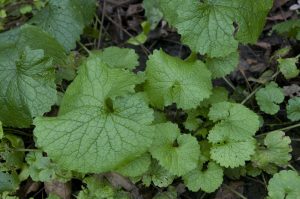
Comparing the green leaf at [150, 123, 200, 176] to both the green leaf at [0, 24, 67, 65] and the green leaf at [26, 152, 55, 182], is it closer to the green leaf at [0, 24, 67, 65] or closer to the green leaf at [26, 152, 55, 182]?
the green leaf at [26, 152, 55, 182]

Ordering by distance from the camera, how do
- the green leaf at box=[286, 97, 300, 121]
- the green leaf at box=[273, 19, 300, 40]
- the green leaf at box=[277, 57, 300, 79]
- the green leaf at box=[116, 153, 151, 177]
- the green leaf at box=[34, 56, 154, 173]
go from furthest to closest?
the green leaf at box=[273, 19, 300, 40] → the green leaf at box=[277, 57, 300, 79] → the green leaf at box=[286, 97, 300, 121] → the green leaf at box=[116, 153, 151, 177] → the green leaf at box=[34, 56, 154, 173]

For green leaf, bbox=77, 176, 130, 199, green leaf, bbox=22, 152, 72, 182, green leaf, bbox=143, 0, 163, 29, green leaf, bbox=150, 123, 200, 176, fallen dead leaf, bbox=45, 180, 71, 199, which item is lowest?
fallen dead leaf, bbox=45, 180, 71, 199

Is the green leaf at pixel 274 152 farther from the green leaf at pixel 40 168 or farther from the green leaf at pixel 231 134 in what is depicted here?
the green leaf at pixel 40 168

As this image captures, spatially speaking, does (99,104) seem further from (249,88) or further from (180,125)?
(249,88)

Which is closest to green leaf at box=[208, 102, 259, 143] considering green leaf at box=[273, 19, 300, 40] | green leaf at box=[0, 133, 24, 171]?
green leaf at box=[273, 19, 300, 40]

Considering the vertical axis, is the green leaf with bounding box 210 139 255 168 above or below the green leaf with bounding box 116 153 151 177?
below

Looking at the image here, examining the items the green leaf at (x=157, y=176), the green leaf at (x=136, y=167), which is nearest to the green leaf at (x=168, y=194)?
the green leaf at (x=157, y=176)

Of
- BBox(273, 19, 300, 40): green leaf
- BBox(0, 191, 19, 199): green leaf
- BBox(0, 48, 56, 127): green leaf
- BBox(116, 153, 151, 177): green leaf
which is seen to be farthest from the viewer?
BBox(273, 19, 300, 40): green leaf

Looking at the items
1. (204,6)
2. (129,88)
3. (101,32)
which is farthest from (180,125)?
(101,32)
